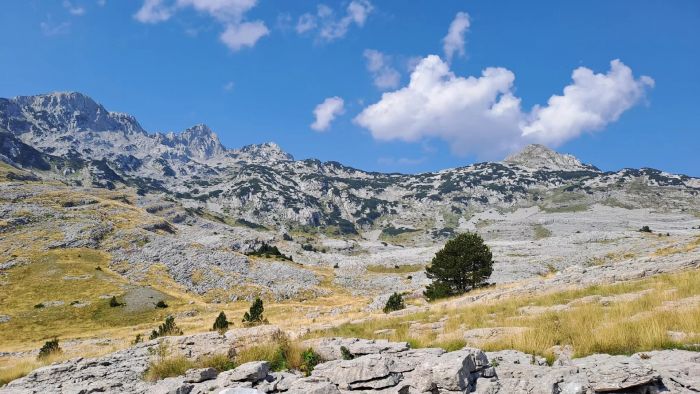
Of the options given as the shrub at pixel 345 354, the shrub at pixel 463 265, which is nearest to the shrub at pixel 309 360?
the shrub at pixel 345 354

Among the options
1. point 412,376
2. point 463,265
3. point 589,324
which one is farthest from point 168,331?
point 463,265

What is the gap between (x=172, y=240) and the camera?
101562mm

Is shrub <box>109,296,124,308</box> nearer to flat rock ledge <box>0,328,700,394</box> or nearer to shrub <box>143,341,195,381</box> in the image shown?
flat rock ledge <box>0,328,700,394</box>

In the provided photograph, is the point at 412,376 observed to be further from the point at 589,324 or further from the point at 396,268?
the point at 396,268

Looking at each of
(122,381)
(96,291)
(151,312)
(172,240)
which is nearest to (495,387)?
(122,381)

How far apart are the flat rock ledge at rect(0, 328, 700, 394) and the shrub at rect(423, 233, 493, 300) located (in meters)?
34.8

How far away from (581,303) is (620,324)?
8188 mm

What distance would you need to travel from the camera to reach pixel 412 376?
9.17m

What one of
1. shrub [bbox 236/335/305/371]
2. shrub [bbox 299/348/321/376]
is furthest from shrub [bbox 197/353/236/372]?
shrub [bbox 299/348/321/376]

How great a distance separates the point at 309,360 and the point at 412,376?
3.76 metres

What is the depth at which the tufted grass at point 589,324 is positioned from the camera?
10664mm

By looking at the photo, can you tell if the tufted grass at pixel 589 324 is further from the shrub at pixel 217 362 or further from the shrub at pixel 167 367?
the shrub at pixel 167 367

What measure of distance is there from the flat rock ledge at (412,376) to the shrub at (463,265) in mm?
34805

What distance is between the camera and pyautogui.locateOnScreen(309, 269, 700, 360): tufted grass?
35.0 ft
